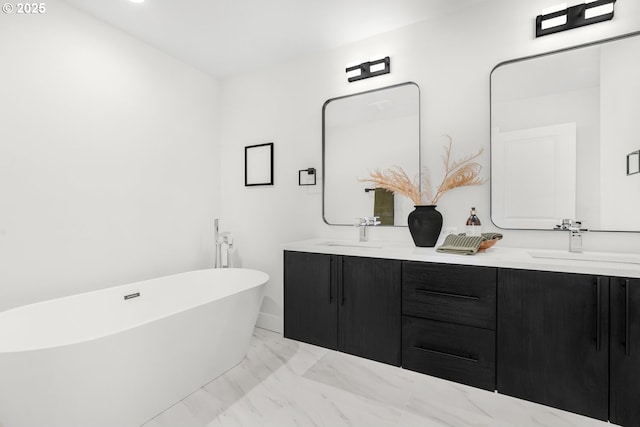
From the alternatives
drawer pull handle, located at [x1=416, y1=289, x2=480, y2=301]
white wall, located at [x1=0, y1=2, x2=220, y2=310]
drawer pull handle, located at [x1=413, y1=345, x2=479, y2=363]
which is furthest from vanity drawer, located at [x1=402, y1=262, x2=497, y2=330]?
white wall, located at [x1=0, y1=2, x2=220, y2=310]

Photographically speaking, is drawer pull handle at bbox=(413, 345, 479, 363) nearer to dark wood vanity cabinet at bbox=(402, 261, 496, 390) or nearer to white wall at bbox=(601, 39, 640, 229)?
dark wood vanity cabinet at bbox=(402, 261, 496, 390)

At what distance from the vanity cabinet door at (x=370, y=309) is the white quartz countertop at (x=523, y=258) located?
0.25 feet

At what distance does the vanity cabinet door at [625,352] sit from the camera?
1.44m

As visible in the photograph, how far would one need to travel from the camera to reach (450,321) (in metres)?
1.88

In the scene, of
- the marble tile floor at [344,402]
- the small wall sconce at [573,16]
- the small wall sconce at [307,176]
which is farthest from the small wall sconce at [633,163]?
the small wall sconce at [307,176]

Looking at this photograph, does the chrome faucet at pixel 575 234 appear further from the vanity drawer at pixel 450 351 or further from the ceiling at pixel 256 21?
the ceiling at pixel 256 21

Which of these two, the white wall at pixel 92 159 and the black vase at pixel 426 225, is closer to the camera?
the white wall at pixel 92 159

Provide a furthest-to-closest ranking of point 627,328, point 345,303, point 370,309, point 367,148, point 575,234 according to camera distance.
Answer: point 367,148 → point 345,303 → point 370,309 → point 575,234 → point 627,328

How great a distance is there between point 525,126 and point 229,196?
2702 mm

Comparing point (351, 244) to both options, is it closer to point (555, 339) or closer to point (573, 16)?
point (555, 339)

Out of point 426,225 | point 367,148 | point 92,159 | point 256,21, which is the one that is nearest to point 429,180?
point 426,225

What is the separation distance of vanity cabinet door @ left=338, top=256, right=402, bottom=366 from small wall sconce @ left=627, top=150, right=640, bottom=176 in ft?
4.56

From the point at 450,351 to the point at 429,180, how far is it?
1.18 m

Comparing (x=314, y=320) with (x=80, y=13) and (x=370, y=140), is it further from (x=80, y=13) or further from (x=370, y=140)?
(x=80, y=13)
